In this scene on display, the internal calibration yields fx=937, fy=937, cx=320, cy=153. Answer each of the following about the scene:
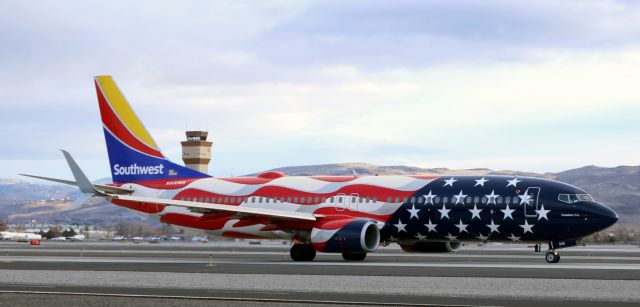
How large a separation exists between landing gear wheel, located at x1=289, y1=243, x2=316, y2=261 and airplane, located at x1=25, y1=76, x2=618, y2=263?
0.16 ft

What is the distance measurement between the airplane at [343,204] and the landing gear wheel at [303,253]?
5cm

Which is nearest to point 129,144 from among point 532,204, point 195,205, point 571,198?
point 195,205

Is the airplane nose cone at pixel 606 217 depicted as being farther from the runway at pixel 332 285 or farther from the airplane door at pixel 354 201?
the airplane door at pixel 354 201

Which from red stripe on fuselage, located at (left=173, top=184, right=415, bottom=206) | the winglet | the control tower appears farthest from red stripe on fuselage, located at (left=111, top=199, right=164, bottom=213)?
the control tower

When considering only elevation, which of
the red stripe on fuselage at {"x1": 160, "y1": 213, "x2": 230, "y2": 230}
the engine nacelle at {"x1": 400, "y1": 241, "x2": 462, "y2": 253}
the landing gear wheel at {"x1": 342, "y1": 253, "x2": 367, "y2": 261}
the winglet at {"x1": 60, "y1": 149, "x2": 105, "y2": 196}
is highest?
the winglet at {"x1": 60, "y1": 149, "x2": 105, "y2": 196}

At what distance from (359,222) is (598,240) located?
79.1 m

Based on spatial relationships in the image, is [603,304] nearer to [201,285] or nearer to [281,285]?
[281,285]

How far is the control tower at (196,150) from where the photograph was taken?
485ft

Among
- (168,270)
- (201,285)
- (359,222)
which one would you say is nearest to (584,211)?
(359,222)

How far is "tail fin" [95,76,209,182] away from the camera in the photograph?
5328cm

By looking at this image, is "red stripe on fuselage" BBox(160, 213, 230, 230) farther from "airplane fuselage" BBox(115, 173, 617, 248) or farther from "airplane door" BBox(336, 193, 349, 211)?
"airplane door" BBox(336, 193, 349, 211)

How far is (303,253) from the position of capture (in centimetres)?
4497

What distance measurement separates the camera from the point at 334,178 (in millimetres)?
48562

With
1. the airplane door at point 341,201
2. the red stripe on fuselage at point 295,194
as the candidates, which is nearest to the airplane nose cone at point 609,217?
the red stripe on fuselage at point 295,194
